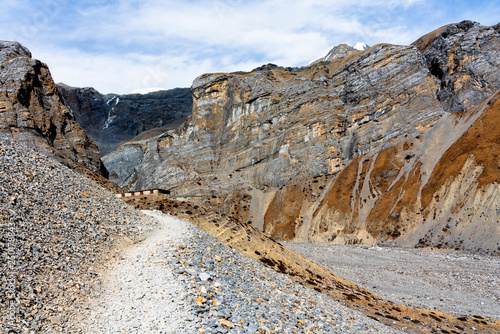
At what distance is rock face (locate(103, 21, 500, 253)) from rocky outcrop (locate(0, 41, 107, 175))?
147 feet

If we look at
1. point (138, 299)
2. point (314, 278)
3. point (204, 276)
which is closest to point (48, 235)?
point (138, 299)

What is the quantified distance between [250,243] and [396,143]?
75423mm

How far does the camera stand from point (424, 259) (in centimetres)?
5984

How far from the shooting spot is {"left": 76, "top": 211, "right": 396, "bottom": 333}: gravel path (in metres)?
12.8

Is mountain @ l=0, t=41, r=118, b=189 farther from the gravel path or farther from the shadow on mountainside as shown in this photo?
the gravel path

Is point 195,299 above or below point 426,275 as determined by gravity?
above

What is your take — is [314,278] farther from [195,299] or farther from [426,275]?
[426,275]

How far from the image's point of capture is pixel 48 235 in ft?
54.5

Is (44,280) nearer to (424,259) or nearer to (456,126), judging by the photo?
(424,259)

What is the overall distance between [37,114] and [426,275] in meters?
83.0

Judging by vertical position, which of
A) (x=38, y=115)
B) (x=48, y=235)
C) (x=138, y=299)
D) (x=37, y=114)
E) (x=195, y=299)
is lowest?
(x=138, y=299)

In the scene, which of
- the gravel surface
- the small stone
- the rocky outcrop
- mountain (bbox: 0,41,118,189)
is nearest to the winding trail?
the small stone

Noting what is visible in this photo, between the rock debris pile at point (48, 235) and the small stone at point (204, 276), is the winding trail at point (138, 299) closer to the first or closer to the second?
the rock debris pile at point (48, 235)

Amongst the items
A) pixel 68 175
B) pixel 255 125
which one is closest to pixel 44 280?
pixel 68 175
